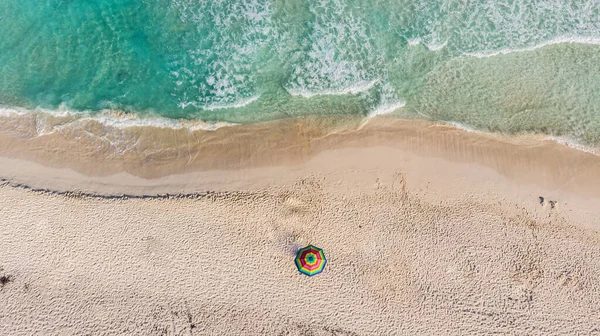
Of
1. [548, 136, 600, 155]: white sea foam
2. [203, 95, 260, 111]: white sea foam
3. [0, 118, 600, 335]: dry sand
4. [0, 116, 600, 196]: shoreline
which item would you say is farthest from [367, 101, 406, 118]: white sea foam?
[548, 136, 600, 155]: white sea foam

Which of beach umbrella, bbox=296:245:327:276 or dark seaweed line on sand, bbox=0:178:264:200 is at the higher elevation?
dark seaweed line on sand, bbox=0:178:264:200

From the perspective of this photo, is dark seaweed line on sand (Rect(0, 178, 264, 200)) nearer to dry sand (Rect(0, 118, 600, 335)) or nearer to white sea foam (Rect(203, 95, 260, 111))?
dry sand (Rect(0, 118, 600, 335))

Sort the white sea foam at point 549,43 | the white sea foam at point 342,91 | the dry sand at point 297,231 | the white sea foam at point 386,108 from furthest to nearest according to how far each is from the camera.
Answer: the white sea foam at point 549,43, the white sea foam at point 342,91, the white sea foam at point 386,108, the dry sand at point 297,231

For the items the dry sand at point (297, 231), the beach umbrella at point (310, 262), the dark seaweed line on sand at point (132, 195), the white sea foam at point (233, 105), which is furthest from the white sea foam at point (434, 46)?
the beach umbrella at point (310, 262)

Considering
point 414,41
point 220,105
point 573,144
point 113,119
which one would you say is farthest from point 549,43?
point 113,119

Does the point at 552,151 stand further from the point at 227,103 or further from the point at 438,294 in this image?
the point at 227,103

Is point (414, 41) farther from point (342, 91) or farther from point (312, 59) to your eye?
point (312, 59)

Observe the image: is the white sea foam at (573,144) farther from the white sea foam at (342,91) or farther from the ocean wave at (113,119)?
the ocean wave at (113,119)
